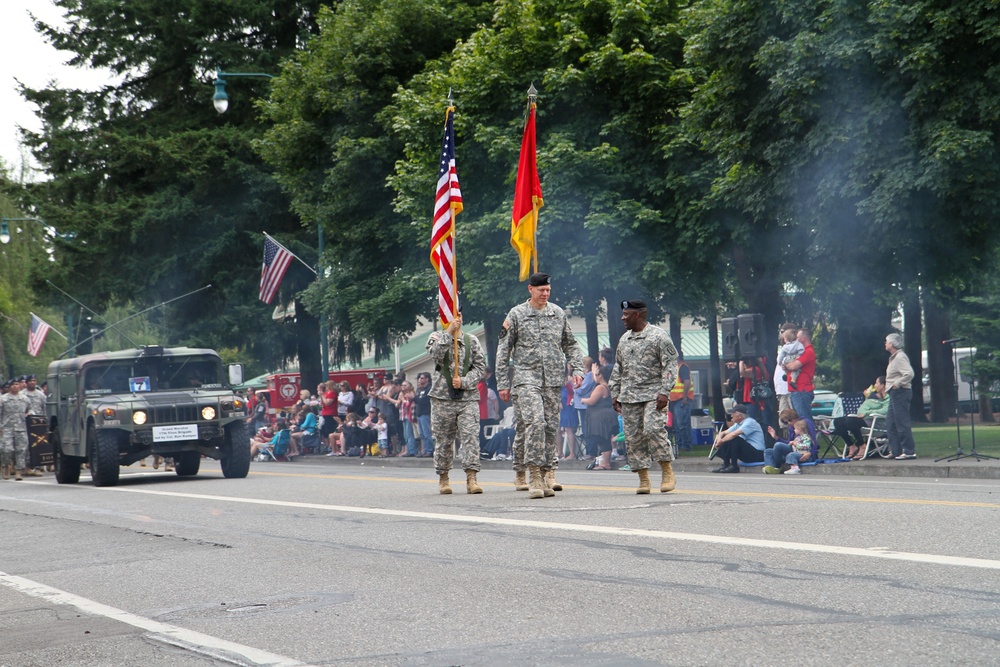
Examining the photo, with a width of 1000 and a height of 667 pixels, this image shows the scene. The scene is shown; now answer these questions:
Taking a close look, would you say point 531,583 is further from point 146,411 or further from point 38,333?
point 38,333

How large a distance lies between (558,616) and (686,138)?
20748mm

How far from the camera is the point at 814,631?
18.1 ft

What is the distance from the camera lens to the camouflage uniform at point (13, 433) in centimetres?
2598

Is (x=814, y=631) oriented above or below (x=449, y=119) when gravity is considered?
below

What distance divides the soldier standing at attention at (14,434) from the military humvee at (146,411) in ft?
14.2

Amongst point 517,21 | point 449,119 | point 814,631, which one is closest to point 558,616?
point 814,631

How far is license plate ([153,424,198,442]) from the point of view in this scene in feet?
64.1

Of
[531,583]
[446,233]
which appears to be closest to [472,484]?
[446,233]

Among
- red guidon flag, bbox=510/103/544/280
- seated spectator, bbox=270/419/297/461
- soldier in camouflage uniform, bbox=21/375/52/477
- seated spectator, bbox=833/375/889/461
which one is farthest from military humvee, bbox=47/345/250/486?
seated spectator, bbox=270/419/297/461

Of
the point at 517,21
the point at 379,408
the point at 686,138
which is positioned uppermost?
the point at 517,21

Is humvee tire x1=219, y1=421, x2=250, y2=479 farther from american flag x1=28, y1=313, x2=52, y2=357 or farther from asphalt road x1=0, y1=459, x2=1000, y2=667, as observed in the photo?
american flag x1=28, y1=313, x2=52, y2=357

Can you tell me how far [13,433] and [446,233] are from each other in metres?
14.2

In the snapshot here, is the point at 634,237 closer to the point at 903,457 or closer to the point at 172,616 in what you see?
the point at 903,457

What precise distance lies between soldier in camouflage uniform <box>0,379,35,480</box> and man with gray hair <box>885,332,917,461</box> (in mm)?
16295
